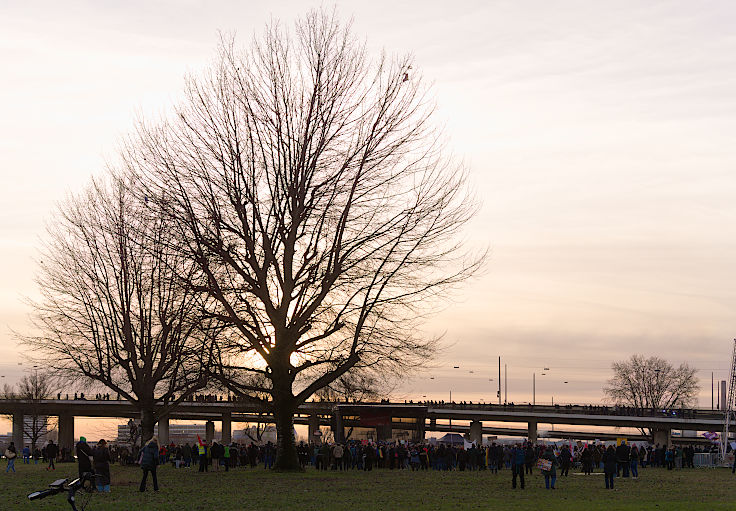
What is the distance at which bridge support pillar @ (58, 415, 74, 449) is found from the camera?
430 ft

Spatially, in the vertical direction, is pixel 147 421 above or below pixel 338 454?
above

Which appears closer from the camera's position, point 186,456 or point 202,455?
point 202,455

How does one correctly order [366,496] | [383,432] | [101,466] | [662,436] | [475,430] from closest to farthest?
[366,496] < [101,466] < [383,432] < [662,436] < [475,430]

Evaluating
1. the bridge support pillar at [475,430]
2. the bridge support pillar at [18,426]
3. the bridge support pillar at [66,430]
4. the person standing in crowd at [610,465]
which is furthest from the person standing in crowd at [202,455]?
the bridge support pillar at [66,430]

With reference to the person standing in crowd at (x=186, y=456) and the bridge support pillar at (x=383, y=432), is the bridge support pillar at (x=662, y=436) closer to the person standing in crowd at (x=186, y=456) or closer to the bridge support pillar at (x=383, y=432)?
the bridge support pillar at (x=383, y=432)

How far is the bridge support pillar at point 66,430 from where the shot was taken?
131000 mm

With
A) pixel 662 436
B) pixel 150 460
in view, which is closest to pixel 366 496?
pixel 150 460

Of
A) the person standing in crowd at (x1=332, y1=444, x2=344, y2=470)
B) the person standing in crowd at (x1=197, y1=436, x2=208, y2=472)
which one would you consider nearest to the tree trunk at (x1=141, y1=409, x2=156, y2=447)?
the person standing in crowd at (x1=197, y1=436, x2=208, y2=472)

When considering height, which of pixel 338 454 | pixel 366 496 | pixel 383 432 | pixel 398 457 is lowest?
pixel 398 457

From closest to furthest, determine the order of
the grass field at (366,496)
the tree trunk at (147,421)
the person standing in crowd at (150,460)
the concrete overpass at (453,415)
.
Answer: the grass field at (366,496) < the person standing in crowd at (150,460) < the tree trunk at (147,421) < the concrete overpass at (453,415)

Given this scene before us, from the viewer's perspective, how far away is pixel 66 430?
134 m

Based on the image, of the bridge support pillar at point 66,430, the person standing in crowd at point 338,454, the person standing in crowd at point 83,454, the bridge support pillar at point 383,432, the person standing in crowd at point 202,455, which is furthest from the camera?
the bridge support pillar at point 66,430

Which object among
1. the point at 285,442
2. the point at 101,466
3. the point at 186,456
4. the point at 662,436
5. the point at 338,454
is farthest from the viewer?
the point at 662,436

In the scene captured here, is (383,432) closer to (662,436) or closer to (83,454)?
(83,454)
